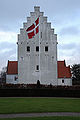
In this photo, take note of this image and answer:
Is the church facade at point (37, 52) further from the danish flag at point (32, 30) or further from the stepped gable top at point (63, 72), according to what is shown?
the stepped gable top at point (63, 72)

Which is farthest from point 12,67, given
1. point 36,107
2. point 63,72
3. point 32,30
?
point 36,107

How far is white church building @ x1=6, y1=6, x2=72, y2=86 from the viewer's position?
48.9 metres

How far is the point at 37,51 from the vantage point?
49.6 metres

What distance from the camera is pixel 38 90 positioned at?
34.0 m

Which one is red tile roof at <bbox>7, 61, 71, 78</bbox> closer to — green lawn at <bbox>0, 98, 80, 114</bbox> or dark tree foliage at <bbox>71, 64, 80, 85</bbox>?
dark tree foliage at <bbox>71, 64, 80, 85</bbox>

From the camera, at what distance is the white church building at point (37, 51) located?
48938 millimetres

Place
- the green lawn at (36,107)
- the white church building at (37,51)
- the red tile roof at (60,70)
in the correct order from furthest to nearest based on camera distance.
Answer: the red tile roof at (60,70) < the white church building at (37,51) < the green lawn at (36,107)

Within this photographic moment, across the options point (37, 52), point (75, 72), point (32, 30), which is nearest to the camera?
point (32, 30)

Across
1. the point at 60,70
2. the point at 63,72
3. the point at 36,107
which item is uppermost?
the point at 60,70

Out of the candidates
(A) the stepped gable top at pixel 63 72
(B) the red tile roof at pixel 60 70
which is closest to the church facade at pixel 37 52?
(A) the stepped gable top at pixel 63 72

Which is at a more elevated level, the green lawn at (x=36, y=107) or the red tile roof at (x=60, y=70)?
the red tile roof at (x=60, y=70)

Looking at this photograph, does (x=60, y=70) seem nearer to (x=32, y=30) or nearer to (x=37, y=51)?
(x=37, y=51)

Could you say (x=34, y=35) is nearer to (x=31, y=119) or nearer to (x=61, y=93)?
(x=61, y=93)

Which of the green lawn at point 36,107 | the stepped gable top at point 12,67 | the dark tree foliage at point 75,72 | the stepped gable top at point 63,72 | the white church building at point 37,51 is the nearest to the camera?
the green lawn at point 36,107
